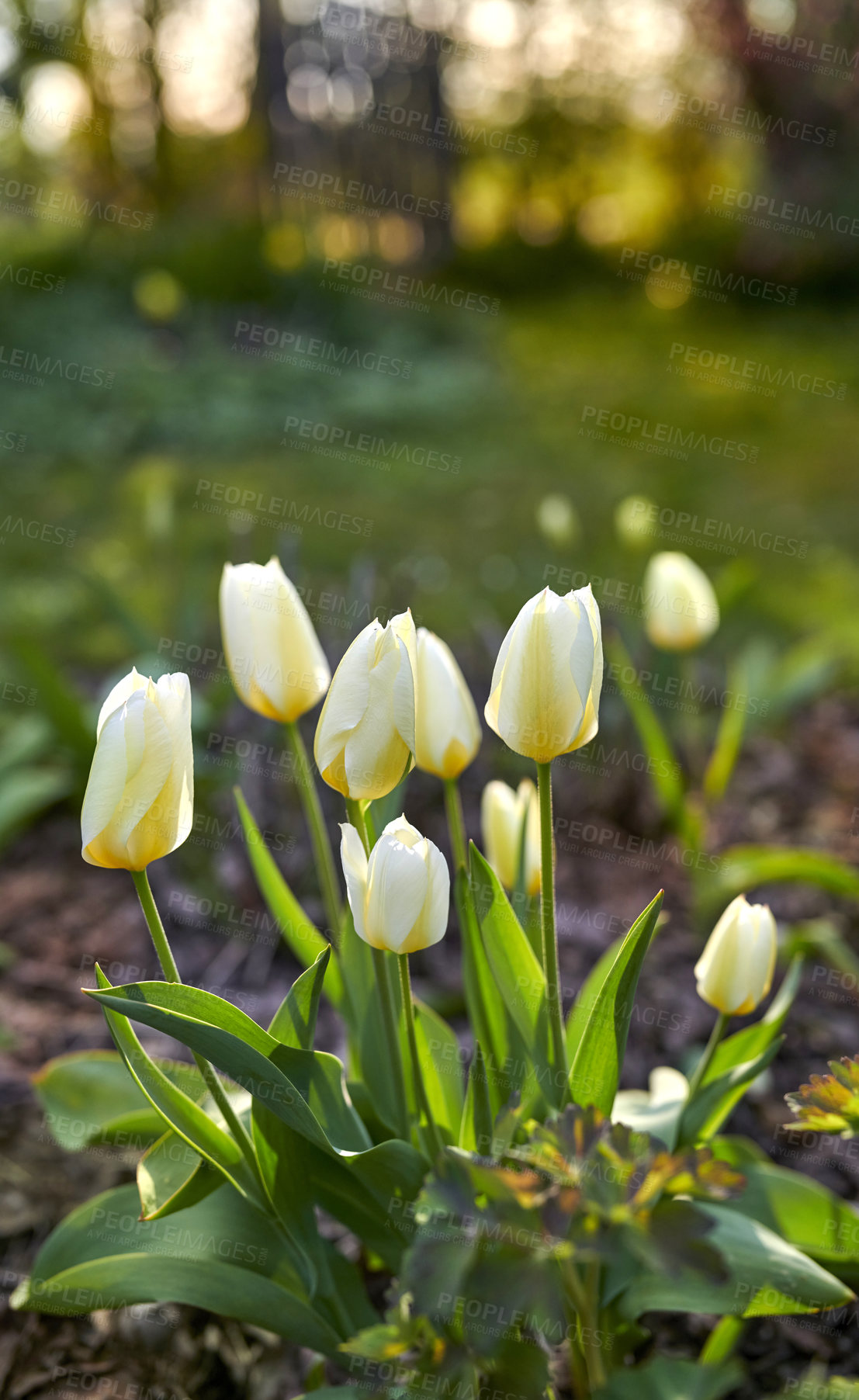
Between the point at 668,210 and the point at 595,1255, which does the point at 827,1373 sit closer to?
the point at 595,1255

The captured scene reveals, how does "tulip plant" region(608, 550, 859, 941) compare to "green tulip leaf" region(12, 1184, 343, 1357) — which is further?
"tulip plant" region(608, 550, 859, 941)

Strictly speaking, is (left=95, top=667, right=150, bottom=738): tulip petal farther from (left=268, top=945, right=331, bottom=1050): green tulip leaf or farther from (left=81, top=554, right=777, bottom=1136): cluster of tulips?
(left=268, top=945, right=331, bottom=1050): green tulip leaf

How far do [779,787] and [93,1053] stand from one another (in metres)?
2.26

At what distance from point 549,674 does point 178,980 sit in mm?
506

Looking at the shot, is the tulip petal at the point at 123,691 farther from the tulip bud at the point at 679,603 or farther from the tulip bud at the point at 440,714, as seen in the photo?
the tulip bud at the point at 679,603

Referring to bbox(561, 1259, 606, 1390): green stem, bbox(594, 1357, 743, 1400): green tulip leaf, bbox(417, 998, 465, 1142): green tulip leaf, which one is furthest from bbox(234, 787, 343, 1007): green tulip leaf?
bbox(594, 1357, 743, 1400): green tulip leaf

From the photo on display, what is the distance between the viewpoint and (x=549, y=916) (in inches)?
45.1

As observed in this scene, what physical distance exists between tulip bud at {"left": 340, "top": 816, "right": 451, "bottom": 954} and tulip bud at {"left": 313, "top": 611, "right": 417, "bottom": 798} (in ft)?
0.21

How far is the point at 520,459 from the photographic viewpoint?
6.51 metres

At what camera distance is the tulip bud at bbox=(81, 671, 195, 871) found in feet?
3.20

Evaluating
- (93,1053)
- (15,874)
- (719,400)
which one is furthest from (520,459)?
(93,1053)

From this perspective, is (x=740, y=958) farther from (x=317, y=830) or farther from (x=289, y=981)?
(x=289, y=981)

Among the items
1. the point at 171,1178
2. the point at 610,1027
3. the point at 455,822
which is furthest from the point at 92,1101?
the point at 610,1027

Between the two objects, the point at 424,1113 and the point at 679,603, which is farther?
the point at 679,603
